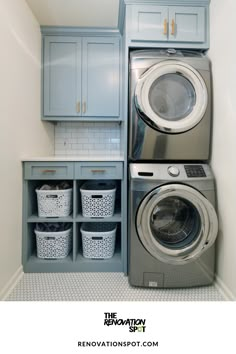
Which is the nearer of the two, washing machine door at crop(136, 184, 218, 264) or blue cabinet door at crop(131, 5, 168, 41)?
washing machine door at crop(136, 184, 218, 264)

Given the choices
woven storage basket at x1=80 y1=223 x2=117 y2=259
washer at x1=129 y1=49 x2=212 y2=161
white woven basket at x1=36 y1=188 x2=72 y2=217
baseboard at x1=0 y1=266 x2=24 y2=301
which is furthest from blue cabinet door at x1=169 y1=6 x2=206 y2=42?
baseboard at x1=0 y1=266 x2=24 y2=301

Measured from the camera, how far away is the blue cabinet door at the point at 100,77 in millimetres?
2352

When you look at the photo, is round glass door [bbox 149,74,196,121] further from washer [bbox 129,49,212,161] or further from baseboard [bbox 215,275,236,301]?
baseboard [bbox 215,275,236,301]

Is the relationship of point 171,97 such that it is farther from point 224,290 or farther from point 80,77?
point 224,290

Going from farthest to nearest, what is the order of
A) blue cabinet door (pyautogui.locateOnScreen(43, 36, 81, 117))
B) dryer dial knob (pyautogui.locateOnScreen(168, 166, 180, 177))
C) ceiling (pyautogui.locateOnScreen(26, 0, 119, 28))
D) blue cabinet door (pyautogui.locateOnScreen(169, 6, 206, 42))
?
blue cabinet door (pyautogui.locateOnScreen(43, 36, 81, 117)) → ceiling (pyautogui.locateOnScreen(26, 0, 119, 28)) → blue cabinet door (pyautogui.locateOnScreen(169, 6, 206, 42)) → dryer dial knob (pyautogui.locateOnScreen(168, 166, 180, 177))

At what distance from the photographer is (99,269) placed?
196cm

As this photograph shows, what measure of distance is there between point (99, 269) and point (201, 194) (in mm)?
1042

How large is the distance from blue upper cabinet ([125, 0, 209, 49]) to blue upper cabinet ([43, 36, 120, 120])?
0.58m

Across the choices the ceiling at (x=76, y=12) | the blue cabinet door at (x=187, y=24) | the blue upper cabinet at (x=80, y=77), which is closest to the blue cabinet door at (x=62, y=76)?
the blue upper cabinet at (x=80, y=77)

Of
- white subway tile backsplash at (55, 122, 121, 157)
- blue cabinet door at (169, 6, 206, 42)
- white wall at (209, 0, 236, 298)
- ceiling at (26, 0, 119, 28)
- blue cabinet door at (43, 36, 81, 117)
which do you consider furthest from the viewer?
white subway tile backsplash at (55, 122, 121, 157)

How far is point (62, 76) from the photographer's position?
92.6 inches

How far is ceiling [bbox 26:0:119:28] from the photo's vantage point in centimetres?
195

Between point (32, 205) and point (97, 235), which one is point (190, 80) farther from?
point (32, 205)

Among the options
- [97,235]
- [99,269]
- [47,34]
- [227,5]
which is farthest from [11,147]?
[227,5]
